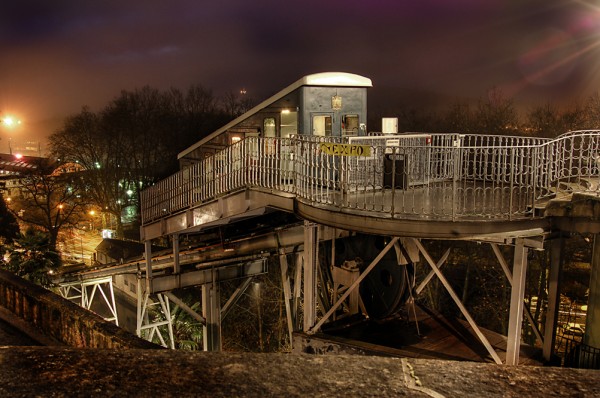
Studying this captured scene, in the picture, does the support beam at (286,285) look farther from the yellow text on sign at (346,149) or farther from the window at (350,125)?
the yellow text on sign at (346,149)

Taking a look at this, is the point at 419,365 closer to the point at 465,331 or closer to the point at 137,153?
the point at 465,331

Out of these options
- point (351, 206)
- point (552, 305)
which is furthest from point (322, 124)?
point (552, 305)

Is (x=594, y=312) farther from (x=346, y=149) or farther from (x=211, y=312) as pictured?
(x=211, y=312)

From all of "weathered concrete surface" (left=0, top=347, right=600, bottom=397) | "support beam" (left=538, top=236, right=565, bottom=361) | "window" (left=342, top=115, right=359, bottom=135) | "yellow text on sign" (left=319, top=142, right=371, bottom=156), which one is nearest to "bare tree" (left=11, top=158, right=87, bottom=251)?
"window" (left=342, top=115, right=359, bottom=135)

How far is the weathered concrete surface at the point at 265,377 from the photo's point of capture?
7.32 feet

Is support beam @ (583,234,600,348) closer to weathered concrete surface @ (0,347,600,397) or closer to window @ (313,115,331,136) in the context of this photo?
window @ (313,115,331,136)

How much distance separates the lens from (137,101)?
1720 inches

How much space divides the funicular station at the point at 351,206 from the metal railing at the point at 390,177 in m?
0.05

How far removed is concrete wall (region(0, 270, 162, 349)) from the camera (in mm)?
4836

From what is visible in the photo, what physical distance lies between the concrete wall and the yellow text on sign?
424 cm

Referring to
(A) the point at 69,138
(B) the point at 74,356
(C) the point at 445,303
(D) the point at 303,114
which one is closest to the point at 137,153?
(A) the point at 69,138

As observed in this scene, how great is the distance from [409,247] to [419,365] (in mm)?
7039

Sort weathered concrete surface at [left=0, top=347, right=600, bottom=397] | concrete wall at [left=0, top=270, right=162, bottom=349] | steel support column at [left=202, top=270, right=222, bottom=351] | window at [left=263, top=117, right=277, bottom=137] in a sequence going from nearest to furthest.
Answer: weathered concrete surface at [left=0, top=347, right=600, bottom=397] < concrete wall at [left=0, top=270, right=162, bottom=349] < steel support column at [left=202, top=270, right=222, bottom=351] < window at [left=263, top=117, right=277, bottom=137]

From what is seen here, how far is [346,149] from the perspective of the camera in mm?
7516
